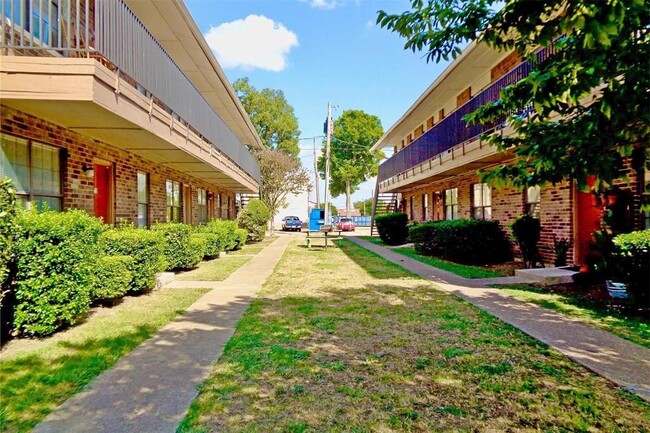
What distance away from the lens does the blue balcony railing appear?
9.05 m

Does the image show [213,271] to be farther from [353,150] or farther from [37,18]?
[353,150]

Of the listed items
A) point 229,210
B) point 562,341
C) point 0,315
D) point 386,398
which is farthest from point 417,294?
point 229,210

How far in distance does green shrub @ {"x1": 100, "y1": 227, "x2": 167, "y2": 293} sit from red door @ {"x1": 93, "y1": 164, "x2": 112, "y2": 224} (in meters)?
1.69

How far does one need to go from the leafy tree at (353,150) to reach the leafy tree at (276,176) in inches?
868

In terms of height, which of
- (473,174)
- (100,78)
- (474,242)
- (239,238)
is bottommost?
(239,238)

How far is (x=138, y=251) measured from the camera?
6578mm

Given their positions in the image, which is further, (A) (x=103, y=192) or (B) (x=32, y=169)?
(A) (x=103, y=192)

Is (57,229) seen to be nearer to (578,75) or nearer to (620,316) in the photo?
(578,75)

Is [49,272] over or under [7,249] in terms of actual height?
under

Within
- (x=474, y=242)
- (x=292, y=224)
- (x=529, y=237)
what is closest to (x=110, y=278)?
(x=474, y=242)

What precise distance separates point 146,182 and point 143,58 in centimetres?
451

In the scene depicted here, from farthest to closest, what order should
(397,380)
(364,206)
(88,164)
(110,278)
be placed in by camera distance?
(364,206) → (88,164) → (110,278) → (397,380)

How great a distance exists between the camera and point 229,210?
24500 millimetres

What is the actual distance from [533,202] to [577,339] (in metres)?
7.00
